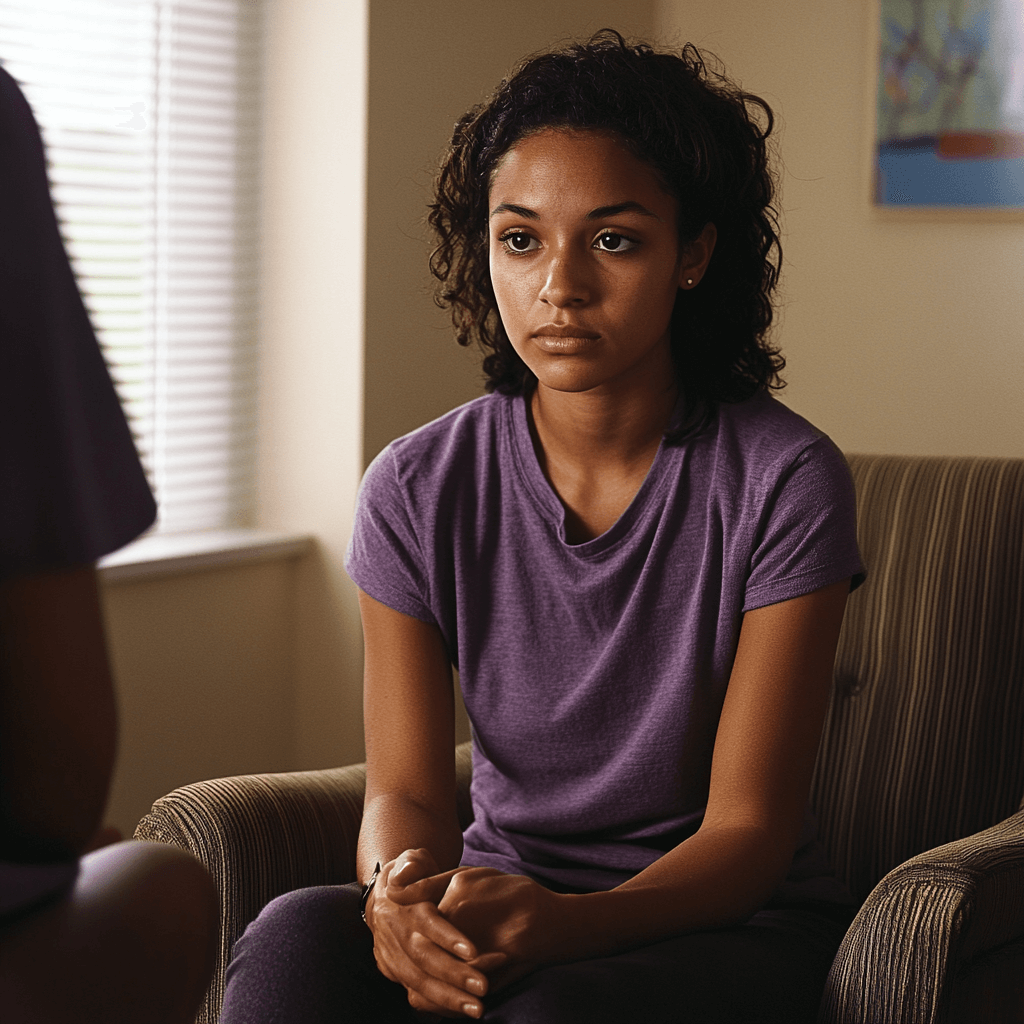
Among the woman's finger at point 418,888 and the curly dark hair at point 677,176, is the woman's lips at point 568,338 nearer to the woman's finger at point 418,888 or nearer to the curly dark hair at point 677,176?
the curly dark hair at point 677,176

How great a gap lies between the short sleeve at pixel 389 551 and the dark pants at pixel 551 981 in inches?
12.7

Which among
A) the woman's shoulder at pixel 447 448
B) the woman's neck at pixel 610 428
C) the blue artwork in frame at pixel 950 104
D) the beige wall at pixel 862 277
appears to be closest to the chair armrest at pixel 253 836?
the woman's shoulder at pixel 447 448

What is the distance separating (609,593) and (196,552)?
1094 mm

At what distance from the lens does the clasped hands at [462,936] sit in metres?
1.05

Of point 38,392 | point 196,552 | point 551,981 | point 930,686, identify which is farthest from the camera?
point 196,552

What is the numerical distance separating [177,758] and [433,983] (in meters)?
1.26

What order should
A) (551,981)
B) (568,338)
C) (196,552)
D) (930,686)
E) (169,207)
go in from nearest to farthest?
(551,981) < (568,338) < (930,686) < (196,552) < (169,207)

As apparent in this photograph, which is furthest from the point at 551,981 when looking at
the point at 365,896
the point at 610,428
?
the point at 610,428

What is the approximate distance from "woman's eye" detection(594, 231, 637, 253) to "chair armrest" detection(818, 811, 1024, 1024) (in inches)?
25.3

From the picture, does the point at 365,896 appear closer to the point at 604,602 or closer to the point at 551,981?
the point at 551,981

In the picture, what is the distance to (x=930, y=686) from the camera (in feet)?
5.32

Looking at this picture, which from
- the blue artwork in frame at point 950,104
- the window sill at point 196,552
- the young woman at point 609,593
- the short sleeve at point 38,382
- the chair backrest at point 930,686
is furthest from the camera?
the blue artwork in frame at point 950,104

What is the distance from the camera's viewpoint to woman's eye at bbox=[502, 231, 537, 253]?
1.33 m

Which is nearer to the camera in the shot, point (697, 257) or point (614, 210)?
point (614, 210)
